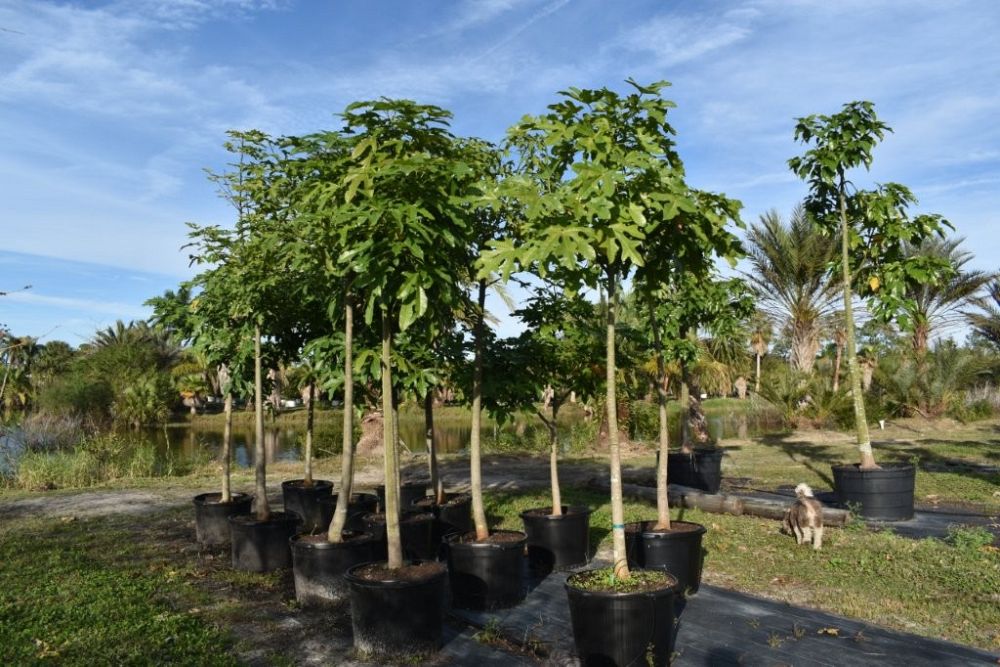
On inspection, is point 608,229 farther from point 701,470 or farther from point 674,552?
point 701,470

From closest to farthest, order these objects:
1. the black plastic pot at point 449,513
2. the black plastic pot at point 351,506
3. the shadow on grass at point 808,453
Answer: the black plastic pot at point 449,513
the black plastic pot at point 351,506
the shadow on grass at point 808,453

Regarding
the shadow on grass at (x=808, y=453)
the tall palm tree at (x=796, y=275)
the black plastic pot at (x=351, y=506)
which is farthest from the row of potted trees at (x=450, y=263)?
the tall palm tree at (x=796, y=275)

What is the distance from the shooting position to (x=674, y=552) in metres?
5.07

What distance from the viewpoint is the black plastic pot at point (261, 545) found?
630 centimetres

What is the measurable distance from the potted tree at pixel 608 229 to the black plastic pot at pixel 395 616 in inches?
34.4

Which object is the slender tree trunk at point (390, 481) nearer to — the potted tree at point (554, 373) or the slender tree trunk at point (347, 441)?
the slender tree trunk at point (347, 441)

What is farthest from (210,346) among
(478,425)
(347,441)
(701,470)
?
(701,470)

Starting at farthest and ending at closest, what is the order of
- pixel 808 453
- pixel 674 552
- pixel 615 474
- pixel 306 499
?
pixel 808 453 → pixel 306 499 → pixel 674 552 → pixel 615 474

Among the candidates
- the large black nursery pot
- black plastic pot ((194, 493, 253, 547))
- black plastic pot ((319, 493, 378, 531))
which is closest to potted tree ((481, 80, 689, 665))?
black plastic pot ((319, 493, 378, 531))

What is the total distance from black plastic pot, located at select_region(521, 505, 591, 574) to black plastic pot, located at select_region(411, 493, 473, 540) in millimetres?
1034

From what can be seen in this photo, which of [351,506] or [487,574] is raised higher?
[351,506]

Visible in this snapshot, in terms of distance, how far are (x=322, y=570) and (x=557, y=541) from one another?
6.27 ft

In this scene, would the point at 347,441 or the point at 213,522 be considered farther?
the point at 213,522

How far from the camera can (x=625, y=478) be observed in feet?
37.3
